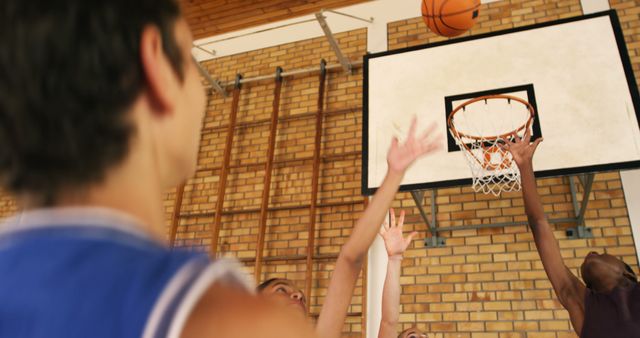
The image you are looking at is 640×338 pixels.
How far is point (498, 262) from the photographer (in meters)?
4.88

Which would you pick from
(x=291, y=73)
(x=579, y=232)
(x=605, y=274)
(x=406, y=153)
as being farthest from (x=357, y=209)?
(x=406, y=153)

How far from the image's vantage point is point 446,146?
14.0 ft

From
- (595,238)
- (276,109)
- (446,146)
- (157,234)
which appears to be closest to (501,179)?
(446,146)

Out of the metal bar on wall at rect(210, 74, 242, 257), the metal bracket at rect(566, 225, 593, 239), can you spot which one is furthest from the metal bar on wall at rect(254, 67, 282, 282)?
the metal bracket at rect(566, 225, 593, 239)

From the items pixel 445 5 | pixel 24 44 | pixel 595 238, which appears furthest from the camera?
pixel 595 238

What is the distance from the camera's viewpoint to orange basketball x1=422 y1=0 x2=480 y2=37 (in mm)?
3969

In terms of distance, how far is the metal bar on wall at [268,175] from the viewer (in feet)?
18.4

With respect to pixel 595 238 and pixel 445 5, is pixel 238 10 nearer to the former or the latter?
pixel 445 5

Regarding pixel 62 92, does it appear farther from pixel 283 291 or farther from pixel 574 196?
pixel 574 196

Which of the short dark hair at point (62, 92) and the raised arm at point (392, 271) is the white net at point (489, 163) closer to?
the raised arm at point (392, 271)

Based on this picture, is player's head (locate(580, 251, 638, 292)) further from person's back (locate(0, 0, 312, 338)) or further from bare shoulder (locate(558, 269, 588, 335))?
person's back (locate(0, 0, 312, 338))

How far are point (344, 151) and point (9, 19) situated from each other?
17.8ft

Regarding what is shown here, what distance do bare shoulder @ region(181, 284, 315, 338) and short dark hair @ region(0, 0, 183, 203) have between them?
18 centimetres

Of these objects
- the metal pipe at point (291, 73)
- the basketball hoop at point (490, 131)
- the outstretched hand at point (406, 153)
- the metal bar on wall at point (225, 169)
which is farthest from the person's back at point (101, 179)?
the metal pipe at point (291, 73)
